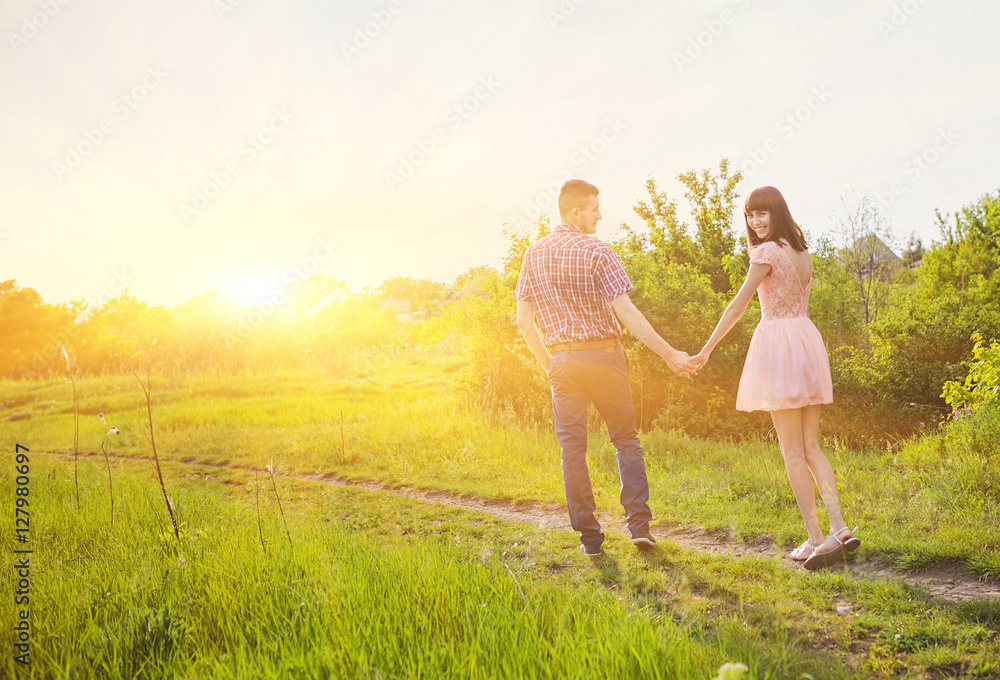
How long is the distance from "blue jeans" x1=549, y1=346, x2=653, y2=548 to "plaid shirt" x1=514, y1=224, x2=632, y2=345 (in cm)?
15

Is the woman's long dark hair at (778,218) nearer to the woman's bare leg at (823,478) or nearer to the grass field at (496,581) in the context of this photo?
the woman's bare leg at (823,478)

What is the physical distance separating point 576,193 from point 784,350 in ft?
5.68

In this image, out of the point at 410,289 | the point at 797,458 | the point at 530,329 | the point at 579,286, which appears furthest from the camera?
the point at 410,289

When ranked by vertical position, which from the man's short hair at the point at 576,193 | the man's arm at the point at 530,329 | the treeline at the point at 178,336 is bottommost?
the man's arm at the point at 530,329

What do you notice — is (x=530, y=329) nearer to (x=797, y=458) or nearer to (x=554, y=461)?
(x=797, y=458)

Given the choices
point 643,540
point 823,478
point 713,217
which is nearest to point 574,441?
point 643,540

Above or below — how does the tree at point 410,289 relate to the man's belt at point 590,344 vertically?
above

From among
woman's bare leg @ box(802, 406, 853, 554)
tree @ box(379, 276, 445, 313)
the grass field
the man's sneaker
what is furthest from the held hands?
tree @ box(379, 276, 445, 313)

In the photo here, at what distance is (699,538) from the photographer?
4555 mm

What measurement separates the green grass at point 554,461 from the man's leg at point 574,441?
109 cm

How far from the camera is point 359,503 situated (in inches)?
237

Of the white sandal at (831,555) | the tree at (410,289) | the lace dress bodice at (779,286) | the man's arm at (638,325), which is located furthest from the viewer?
the tree at (410,289)

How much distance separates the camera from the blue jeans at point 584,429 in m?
4.15

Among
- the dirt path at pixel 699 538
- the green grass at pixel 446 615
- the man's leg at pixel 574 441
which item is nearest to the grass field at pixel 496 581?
the green grass at pixel 446 615
